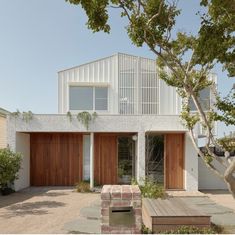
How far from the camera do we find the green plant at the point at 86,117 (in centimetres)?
1614

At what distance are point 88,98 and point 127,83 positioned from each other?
2953 mm

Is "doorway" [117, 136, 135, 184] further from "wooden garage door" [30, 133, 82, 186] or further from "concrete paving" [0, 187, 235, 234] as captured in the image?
"concrete paving" [0, 187, 235, 234]

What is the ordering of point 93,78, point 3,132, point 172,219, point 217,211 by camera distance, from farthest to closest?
point 93,78 < point 3,132 < point 217,211 < point 172,219

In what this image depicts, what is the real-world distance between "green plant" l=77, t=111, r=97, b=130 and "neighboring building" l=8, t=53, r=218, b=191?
21 centimetres

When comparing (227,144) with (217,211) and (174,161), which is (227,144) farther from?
(174,161)

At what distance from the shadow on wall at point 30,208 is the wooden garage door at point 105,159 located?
16.8ft

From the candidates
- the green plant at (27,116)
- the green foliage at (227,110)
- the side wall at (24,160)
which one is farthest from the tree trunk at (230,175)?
the side wall at (24,160)

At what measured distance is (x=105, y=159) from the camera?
58.8 feet

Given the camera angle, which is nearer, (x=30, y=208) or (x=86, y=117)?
(x=30, y=208)

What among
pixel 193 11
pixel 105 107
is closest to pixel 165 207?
pixel 193 11

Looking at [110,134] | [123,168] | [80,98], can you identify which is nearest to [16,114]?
[110,134]

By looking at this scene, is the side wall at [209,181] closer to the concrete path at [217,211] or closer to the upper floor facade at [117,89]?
the concrete path at [217,211]

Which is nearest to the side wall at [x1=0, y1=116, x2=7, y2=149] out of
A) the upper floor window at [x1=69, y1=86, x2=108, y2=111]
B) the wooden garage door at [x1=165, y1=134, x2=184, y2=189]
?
the upper floor window at [x1=69, y1=86, x2=108, y2=111]

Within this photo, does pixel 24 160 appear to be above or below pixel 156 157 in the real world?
below
